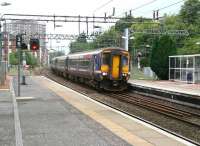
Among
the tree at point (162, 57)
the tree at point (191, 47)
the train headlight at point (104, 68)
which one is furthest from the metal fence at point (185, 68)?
the tree at point (191, 47)

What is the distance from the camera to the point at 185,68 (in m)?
44.4

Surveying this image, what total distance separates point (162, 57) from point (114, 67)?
1686 cm

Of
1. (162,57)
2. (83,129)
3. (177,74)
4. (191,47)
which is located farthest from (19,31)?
(83,129)

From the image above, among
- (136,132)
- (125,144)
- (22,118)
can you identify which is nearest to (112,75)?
(22,118)

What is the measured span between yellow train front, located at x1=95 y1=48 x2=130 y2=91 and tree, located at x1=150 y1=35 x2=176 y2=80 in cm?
1571

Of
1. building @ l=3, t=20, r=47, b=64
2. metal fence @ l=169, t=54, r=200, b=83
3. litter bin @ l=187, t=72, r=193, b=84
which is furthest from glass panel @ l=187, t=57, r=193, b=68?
building @ l=3, t=20, r=47, b=64

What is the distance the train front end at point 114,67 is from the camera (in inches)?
1339

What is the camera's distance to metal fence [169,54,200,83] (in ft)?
140

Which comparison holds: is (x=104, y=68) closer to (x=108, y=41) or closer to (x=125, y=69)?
(x=125, y=69)

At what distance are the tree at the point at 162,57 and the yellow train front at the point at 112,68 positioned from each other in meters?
15.7

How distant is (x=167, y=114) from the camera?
67.9ft

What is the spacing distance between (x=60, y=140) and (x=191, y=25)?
76865 millimetres

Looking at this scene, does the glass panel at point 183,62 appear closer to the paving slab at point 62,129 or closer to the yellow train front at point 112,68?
the yellow train front at point 112,68

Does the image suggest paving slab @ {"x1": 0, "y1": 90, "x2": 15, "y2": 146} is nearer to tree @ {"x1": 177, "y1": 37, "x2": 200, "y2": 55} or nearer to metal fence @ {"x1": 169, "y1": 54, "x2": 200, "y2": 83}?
metal fence @ {"x1": 169, "y1": 54, "x2": 200, "y2": 83}
